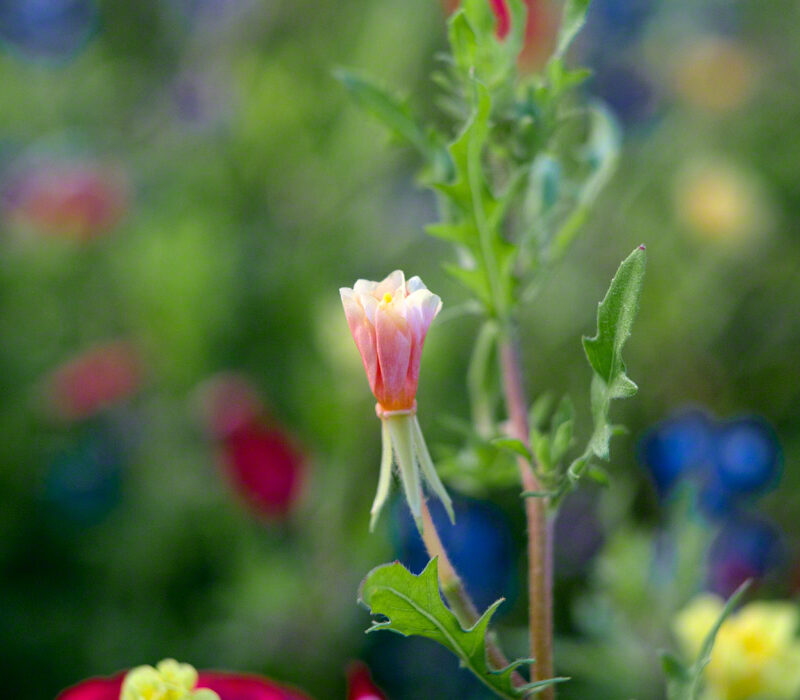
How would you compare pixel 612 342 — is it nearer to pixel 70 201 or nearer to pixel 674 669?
pixel 674 669

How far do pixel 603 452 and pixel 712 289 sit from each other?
Result: 116cm

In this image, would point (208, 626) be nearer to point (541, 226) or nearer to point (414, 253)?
point (414, 253)

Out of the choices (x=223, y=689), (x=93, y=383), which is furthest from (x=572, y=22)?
(x=93, y=383)

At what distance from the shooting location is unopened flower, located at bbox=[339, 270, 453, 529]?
34 centimetres

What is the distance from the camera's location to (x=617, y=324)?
1.17ft

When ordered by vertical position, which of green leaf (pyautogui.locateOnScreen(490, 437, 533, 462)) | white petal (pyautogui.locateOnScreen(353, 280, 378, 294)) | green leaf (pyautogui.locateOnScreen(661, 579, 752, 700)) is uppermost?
white petal (pyautogui.locateOnScreen(353, 280, 378, 294))

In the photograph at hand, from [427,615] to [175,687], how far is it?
0.11 metres

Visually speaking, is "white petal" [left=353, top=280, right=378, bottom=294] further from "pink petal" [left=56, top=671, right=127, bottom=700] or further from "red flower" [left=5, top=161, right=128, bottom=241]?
"red flower" [left=5, top=161, right=128, bottom=241]

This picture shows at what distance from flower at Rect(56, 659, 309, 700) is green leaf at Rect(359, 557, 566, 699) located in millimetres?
93

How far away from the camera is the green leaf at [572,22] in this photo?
426 millimetres

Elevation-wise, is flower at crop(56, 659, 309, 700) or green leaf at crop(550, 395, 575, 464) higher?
green leaf at crop(550, 395, 575, 464)

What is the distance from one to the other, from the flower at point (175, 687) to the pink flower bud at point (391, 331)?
0.14 m

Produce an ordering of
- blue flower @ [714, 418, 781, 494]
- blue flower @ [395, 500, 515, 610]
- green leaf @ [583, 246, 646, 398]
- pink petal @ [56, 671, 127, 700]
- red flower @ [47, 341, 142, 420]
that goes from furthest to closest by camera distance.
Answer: red flower @ [47, 341, 142, 420] → blue flower @ [395, 500, 515, 610] → blue flower @ [714, 418, 781, 494] → pink petal @ [56, 671, 127, 700] → green leaf @ [583, 246, 646, 398]

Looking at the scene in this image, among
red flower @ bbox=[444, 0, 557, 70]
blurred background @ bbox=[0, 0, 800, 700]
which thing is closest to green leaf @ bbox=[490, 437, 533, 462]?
blurred background @ bbox=[0, 0, 800, 700]
